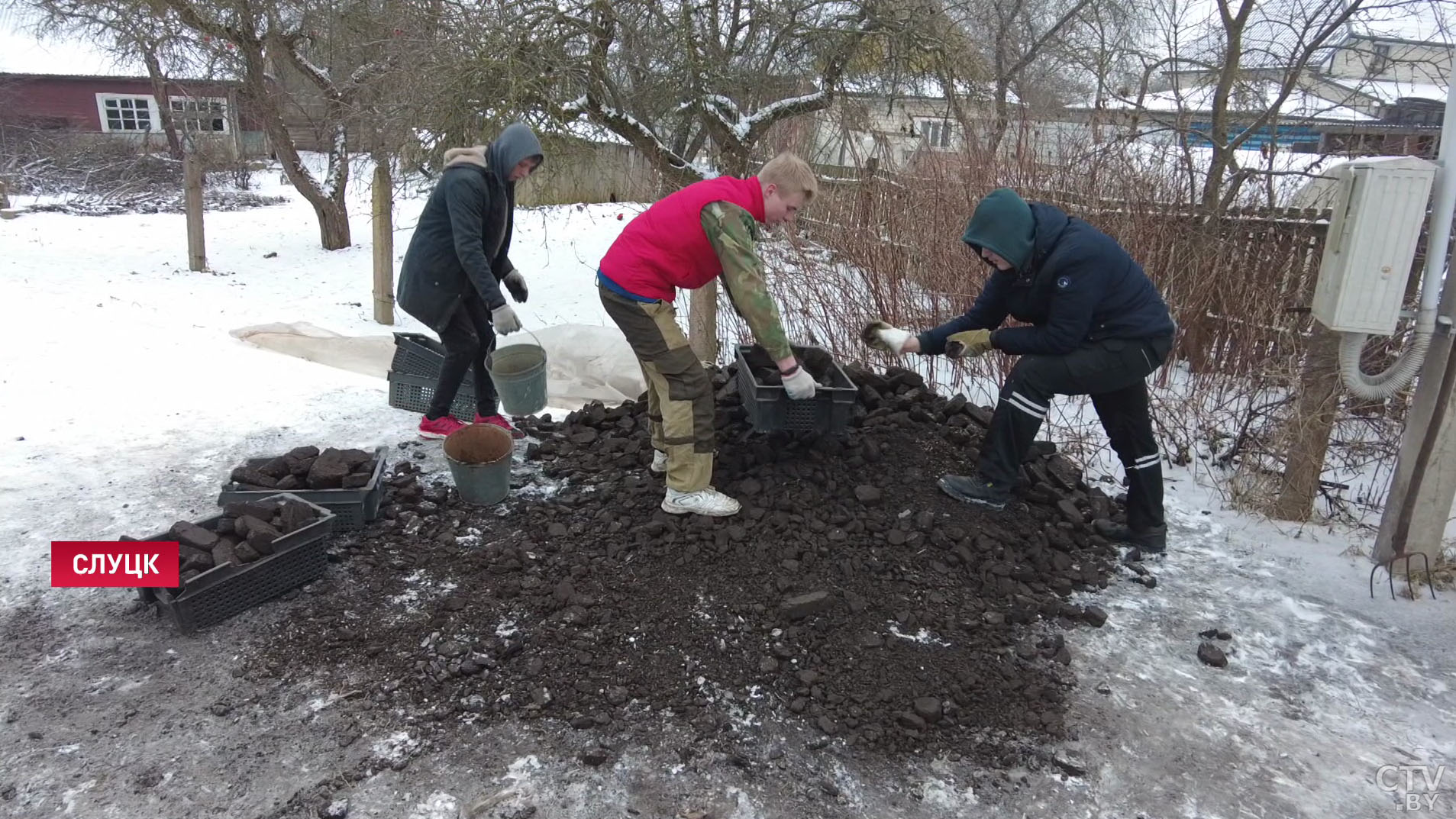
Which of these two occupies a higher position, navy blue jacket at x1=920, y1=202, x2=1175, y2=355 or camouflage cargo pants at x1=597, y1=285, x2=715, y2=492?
navy blue jacket at x1=920, y1=202, x2=1175, y2=355

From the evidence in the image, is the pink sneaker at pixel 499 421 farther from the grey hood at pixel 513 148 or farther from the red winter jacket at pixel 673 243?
the red winter jacket at pixel 673 243

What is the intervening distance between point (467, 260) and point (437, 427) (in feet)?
3.60

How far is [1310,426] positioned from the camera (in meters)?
3.75

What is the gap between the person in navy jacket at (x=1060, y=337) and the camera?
3.22m

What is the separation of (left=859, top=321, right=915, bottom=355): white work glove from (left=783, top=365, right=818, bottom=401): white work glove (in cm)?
52

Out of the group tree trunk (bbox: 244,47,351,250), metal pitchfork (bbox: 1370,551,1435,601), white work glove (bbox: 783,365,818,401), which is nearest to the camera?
metal pitchfork (bbox: 1370,551,1435,601)

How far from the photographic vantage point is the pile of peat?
2.60m

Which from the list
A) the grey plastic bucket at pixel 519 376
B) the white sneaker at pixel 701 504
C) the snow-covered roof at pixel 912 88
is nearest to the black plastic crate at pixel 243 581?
the white sneaker at pixel 701 504

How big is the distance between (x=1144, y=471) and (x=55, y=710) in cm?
397

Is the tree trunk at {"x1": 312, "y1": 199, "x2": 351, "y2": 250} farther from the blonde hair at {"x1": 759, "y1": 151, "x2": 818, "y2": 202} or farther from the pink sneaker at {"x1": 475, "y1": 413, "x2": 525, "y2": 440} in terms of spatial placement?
the blonde hair at {"x1": 759, "y1": 151, "x2": 818, "y2": 202}

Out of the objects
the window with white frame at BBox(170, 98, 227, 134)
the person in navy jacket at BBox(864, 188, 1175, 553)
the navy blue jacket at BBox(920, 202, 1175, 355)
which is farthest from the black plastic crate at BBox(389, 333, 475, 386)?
the window with white frame at BBox(170, 98, 227, 134)

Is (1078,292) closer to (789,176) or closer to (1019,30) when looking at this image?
(789,176)

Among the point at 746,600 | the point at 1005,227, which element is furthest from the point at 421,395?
the point at 1005,227

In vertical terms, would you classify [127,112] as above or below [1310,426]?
above
